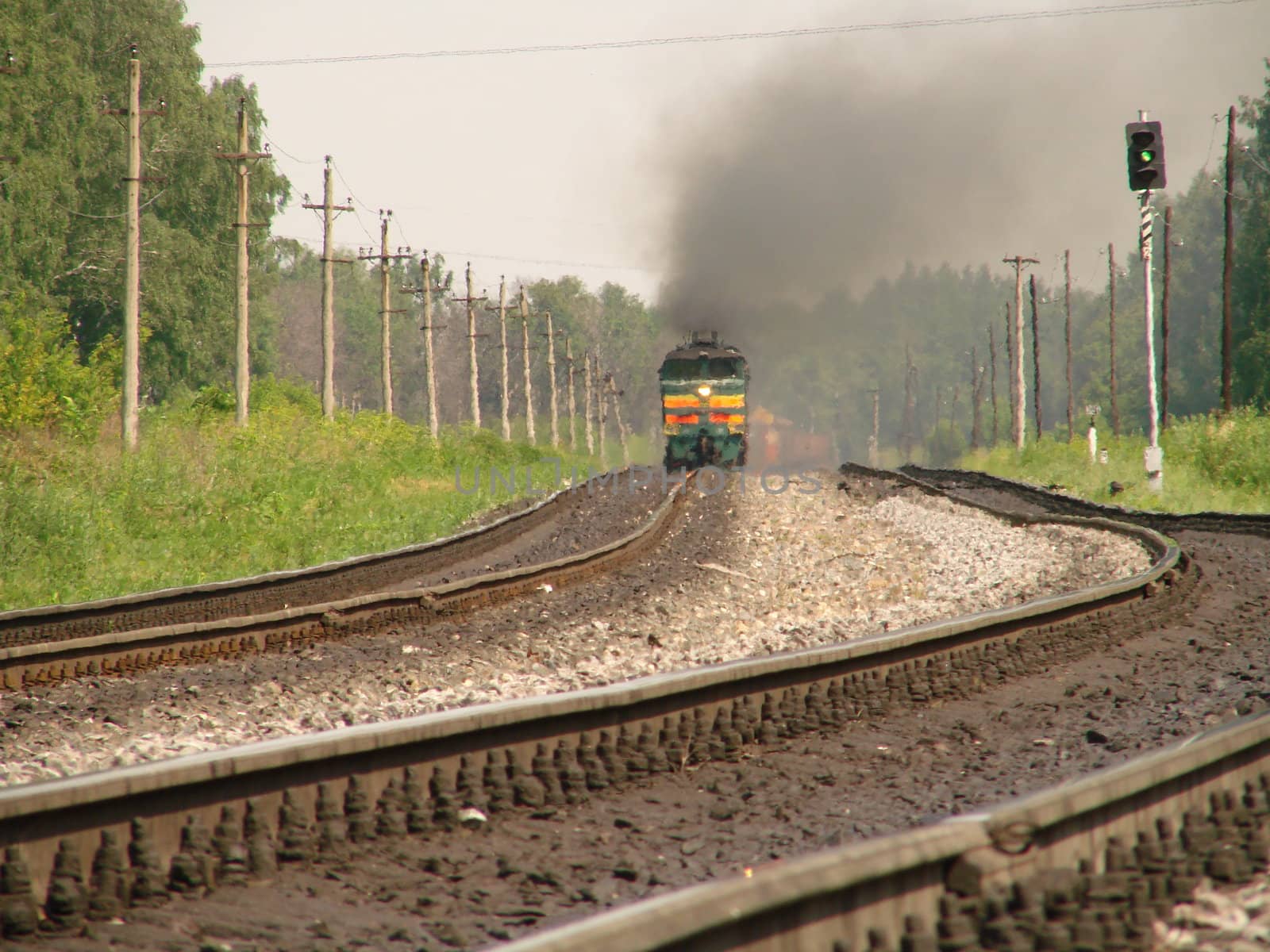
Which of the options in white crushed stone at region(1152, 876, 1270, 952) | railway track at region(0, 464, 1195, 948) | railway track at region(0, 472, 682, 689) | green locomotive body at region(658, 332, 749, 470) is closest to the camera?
white crushed stone at region(1152, 876, 1270, 952)

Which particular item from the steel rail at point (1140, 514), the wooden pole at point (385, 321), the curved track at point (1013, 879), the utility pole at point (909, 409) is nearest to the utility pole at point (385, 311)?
the wooden pole at point (385, 321)

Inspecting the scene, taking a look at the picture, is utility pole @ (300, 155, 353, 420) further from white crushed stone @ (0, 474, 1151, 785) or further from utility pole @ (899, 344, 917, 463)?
utility pole @ (899, 344, 917, 463)

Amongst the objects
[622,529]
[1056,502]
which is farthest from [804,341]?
[622,529]

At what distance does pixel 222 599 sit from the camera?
441 inches

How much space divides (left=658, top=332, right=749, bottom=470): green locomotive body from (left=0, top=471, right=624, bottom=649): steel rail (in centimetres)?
1902

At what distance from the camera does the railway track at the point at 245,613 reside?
26.3ft

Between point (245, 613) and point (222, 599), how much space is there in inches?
12.0

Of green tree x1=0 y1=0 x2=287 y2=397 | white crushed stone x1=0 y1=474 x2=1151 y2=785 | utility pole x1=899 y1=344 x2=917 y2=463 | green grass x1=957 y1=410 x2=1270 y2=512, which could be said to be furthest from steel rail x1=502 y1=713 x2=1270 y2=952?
utility pole x1=899 y1=344 x2=917 y2=463

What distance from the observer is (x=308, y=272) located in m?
152

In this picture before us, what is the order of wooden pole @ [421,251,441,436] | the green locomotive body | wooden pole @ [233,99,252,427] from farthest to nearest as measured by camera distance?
wooden pole @ [421,251,441,436] < the green locomotive body < wooden pole @ [233,99,252,427]

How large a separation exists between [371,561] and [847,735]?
29.6ft

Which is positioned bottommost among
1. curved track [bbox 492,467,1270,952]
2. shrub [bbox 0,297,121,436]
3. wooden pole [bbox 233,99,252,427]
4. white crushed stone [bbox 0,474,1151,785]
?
white crushed stone [bbox 0,474,1151,785]

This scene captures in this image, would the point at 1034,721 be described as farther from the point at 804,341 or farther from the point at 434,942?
the point at 804,341

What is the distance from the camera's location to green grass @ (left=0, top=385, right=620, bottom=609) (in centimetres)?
1462
